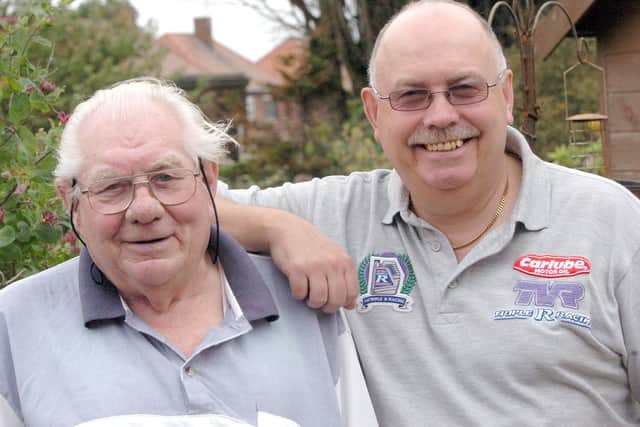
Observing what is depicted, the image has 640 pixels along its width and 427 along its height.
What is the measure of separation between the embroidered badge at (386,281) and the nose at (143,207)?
2.49 ft

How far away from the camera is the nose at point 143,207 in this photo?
247cm

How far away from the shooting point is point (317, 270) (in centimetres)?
272

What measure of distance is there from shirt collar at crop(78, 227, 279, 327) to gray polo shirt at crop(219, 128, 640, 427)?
373mm

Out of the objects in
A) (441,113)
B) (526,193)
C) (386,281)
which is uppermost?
(441,113)

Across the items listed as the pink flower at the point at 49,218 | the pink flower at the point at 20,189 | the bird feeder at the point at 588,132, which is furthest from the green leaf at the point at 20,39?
the bird feeder at the point at 588,132

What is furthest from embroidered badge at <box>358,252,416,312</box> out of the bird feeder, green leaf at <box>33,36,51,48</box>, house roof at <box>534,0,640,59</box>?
house roof at <box>534,0,640,59</box>

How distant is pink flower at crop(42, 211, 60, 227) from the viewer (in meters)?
3.20

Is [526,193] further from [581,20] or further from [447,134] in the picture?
[581,20]

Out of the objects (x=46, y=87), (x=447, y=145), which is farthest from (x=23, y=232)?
(x=447, y=145)

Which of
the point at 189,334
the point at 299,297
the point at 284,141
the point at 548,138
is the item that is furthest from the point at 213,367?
the point at 284,141

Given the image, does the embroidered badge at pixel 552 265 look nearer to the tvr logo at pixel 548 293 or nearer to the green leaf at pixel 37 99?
the tvr logo at pixel 548 293

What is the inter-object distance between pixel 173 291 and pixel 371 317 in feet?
2.08

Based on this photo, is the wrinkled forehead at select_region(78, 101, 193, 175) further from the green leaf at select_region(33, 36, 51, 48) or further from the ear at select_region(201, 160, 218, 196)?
the green leaf at select_region(33, 36, 51, 48)

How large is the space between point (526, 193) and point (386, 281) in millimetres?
507
